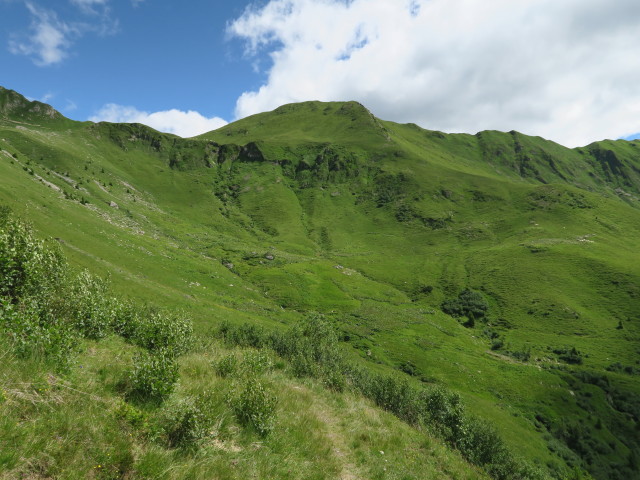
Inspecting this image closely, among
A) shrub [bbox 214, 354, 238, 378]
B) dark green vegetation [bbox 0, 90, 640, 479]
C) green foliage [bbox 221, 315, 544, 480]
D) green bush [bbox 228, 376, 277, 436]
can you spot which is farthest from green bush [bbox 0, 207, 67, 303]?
green foliage [bbox 221, 315, 544, 480]

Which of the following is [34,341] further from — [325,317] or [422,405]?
[325,317]

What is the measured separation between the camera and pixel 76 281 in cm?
2128

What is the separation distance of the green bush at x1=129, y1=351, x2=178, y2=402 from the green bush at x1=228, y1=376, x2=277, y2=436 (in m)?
2.65

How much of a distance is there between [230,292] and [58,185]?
73556 millimetres

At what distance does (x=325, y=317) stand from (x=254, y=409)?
74.2 m

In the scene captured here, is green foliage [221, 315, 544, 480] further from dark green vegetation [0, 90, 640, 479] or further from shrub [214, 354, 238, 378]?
shrub [214, 354, 238, 378]

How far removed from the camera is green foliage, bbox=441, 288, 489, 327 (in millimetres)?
110812

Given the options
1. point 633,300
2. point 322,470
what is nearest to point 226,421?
point 322,470

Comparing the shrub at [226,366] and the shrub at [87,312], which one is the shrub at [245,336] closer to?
the shrub at [87,312]

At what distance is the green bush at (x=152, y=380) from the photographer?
10641 mm

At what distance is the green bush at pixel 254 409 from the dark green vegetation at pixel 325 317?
81mm

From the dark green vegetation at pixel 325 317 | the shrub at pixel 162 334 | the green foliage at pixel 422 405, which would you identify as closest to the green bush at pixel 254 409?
the dark green vegetation at pixel 325 317

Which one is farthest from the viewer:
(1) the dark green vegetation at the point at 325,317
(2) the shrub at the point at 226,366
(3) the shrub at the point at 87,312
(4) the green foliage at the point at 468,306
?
(4) the green foliage at the point at 468,306

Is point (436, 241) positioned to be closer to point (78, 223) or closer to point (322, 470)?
point (78, 223)
